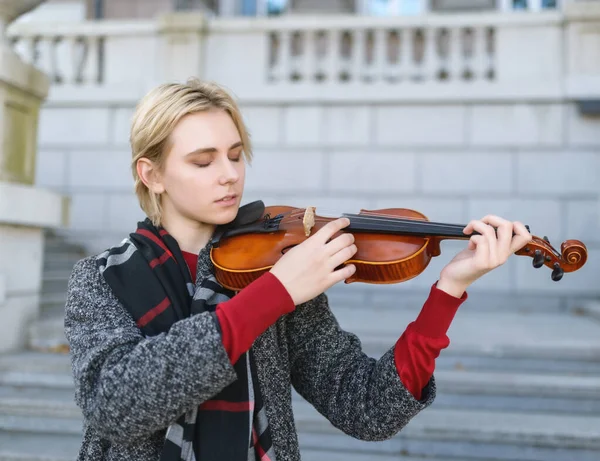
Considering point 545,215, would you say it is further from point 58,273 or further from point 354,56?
point 58,273

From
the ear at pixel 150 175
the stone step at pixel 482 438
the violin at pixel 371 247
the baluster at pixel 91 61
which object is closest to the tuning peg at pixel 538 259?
the violin at pixel 371 247

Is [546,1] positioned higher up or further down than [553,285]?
higher up

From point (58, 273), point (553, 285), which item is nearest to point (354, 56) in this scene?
point (553, 285)

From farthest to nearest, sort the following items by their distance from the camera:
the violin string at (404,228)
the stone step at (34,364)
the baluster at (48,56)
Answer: the baluster at (48,56) → the stone step at (34,364) → the violin string at (404,228)

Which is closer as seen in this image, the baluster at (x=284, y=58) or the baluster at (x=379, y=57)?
the baluster at (x=379, y=57)

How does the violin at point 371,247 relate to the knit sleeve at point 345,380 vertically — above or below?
above

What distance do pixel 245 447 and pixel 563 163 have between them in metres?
5.27

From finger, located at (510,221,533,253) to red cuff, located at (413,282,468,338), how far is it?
16cm

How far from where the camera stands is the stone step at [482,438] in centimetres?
276

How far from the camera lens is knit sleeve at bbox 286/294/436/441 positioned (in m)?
1.08

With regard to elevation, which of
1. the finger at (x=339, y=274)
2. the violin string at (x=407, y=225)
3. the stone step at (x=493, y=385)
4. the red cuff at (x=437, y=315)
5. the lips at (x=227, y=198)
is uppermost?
the lips at (x=227, y=198)

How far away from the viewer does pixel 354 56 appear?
5.82 meters

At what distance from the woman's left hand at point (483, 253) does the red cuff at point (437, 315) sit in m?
0.02

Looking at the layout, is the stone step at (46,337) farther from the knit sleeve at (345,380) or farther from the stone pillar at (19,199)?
the knit sleeve at (345,380)
